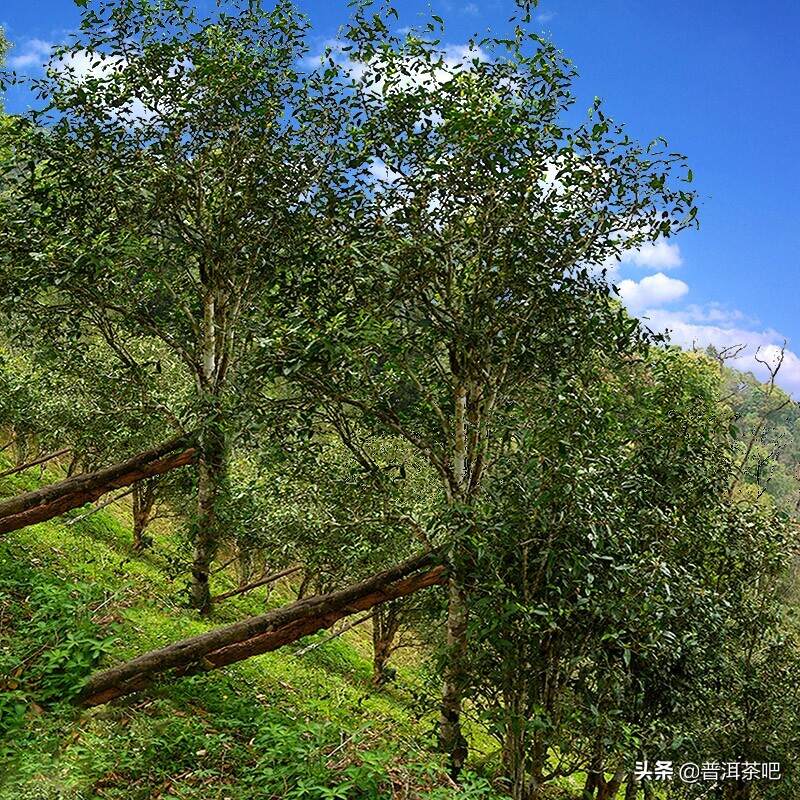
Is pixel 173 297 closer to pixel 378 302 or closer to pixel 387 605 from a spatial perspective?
pixel 378 302

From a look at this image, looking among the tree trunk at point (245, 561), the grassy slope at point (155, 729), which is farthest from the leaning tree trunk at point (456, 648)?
the tree trunk at point (245, 561)

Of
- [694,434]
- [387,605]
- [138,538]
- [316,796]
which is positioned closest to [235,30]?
[694,434]

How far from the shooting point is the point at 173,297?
1480 cm

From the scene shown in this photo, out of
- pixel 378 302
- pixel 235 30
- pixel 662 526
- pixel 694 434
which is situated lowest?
pixel 662 526

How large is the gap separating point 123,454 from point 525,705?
17.6 metres

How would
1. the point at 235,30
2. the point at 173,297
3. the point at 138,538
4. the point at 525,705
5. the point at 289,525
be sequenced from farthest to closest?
the point at 138,538 < the point at 289,525 < the point at 173,297 < the point at 235,30 < the point at 525,705

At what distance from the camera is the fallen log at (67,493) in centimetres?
1034

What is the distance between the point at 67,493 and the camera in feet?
34.7

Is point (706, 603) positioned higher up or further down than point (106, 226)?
further down

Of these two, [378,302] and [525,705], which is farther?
[378,302]

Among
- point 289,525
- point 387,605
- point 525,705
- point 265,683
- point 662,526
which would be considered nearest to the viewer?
point 525,705

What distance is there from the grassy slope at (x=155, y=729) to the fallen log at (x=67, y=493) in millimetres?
1039

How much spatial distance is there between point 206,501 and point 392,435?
518cm

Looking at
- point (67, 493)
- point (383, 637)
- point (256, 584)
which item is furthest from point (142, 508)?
point (67, 493)
